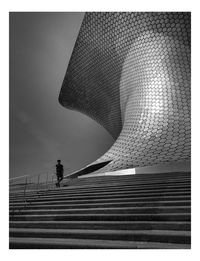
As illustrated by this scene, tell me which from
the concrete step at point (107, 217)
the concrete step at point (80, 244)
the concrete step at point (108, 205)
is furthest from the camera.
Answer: the concrete step at point (108, 205)

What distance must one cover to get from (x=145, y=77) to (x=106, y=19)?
376 centimetres

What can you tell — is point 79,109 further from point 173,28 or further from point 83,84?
point 173,28

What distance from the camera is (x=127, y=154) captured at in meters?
10.4

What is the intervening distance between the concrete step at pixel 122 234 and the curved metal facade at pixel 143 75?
6.72 meters

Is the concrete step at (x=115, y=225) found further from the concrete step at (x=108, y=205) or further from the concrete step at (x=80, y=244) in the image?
the concrete step at (x=108, y=205)

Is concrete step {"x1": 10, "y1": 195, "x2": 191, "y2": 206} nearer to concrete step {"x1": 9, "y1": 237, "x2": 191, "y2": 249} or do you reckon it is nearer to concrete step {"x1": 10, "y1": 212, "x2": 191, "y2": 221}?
concrete step {"x1": 10, "y1": 212, "x2": 191, "y2": 221}

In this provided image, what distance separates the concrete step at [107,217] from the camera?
7.95ft

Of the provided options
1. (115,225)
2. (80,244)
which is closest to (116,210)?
(115,225)

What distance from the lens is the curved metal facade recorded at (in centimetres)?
1040

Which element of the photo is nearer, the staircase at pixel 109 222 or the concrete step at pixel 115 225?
the staircase at pixel 109 222

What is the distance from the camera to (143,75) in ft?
41.2

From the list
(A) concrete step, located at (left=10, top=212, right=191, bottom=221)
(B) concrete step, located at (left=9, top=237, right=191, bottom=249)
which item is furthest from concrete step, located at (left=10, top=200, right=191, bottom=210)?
(B) concrete step, located at (left=9, top=237, right=191, bottom=249)

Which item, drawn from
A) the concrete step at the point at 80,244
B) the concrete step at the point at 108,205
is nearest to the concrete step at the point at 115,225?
the concrete step at the point at 80,244

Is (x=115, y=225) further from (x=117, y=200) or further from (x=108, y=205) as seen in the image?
(x=117, y=200)
